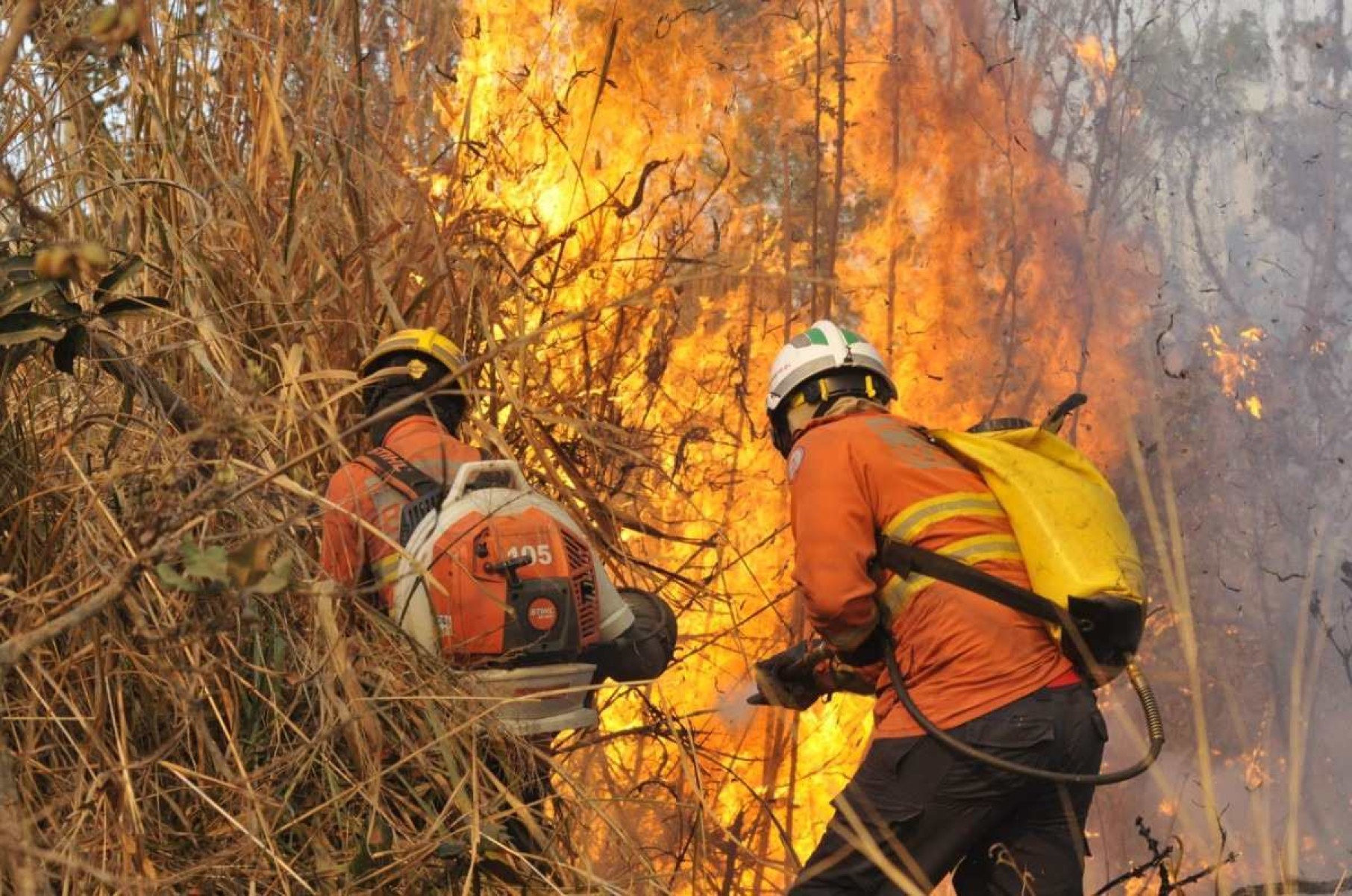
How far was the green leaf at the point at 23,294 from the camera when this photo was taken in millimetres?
2686

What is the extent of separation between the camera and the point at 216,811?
288 centimetres

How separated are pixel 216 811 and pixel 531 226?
2802 mm

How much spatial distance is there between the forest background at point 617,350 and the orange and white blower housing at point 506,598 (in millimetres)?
220

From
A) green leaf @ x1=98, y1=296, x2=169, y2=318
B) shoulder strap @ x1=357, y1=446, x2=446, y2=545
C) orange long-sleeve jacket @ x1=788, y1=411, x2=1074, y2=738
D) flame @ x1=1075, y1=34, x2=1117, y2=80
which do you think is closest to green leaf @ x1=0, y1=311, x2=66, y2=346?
green leaf @ x1=98, y1=296, x2=169, y2=318

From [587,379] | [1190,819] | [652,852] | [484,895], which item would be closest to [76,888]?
[484,895]

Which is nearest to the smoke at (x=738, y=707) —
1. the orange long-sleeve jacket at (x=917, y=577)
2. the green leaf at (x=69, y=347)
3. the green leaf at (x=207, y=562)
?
the orange long-sleeve jacket at (x=917, y=577)

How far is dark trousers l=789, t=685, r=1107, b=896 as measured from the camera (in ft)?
11.8

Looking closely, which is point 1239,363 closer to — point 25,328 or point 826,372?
point 826,372

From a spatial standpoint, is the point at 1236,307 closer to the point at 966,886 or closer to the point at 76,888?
the point at 966,886

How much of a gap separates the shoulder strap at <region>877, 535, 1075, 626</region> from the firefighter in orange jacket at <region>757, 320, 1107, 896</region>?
3 cm

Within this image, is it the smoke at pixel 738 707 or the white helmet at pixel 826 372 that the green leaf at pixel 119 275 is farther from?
the smoke at pixel 738 707

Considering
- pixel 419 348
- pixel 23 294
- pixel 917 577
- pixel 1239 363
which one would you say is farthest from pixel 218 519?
pixel 1239 363

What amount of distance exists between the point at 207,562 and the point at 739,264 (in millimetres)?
3128

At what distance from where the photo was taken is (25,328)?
9.01ft
